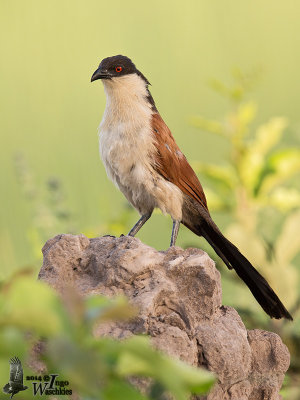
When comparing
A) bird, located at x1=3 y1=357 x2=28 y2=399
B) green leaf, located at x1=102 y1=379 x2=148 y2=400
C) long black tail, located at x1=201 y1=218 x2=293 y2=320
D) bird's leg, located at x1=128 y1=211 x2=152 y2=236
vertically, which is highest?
green leaf, located at x1=102 y1=379 x2=148 y2=400

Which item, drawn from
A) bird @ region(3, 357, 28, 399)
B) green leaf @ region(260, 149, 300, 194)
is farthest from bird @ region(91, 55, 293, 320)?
bird @ region(3, 357, 28, 399)

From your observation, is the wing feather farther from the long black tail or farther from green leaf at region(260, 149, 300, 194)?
green leaf at region(260, 149, 300, 194)

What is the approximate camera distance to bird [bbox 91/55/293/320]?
3.11 metres

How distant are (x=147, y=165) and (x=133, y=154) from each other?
0.29 ft

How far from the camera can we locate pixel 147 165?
3117 mm

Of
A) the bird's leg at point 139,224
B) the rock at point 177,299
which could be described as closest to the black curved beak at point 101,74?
the bird's leg at point 139,224

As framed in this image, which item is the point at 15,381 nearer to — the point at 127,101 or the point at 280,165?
the point at 127,101

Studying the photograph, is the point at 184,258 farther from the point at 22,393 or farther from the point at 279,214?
the point at 279,214

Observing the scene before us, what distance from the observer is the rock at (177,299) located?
1754 mm

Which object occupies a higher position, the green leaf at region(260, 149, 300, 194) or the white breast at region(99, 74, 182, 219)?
the white breast at region(99, 74, 182, 219)

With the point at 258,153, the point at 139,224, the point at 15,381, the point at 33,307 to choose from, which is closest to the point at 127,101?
the point at 139,224

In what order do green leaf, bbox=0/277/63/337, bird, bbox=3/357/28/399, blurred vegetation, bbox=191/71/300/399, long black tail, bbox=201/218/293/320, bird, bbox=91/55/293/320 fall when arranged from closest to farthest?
green leaf, bbox=0/277/63/337 < bird, bbox=3/357/28/399 < long black tail, bbox=201/218/293/320 < bird, bbox=91/55/293/320 < blurred vegetation, bbox=191/71/300/399

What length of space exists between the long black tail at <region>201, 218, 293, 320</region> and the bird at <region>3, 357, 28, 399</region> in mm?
2226

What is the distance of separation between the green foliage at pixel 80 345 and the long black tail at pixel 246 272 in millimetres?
2302
